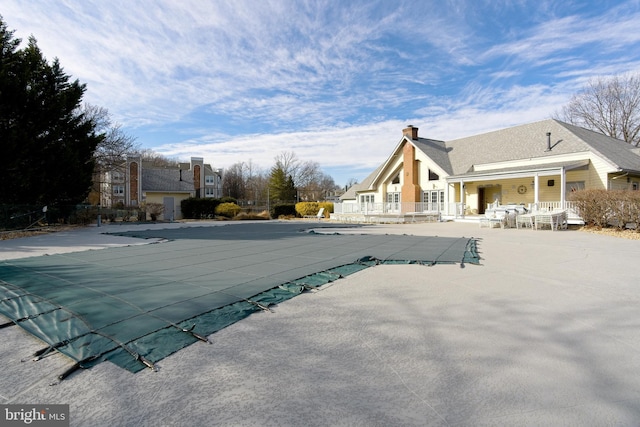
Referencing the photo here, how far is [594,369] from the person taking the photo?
2.68 metres

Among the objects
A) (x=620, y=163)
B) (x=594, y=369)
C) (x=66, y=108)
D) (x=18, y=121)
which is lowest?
(x=594, y=369)

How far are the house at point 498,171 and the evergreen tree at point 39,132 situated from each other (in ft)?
58.4

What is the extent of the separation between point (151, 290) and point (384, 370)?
3496 millimetres

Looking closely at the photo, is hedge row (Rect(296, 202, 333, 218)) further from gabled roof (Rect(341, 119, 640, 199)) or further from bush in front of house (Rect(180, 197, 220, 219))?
bush in front of house (Rect(180, 197, 220, 219))

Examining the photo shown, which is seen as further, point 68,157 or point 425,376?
point 68,157

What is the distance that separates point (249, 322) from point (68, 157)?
61.9 ft

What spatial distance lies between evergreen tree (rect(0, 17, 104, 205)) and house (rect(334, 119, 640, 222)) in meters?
17.8

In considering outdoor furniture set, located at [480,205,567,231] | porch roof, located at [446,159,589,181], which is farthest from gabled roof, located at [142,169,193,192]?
outdoor furniture set, located at [480,205,567,231]

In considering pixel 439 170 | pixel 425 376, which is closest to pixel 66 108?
pixel 425 376

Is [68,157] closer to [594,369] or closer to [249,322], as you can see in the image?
[249,322]

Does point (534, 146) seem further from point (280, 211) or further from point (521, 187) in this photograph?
point (280, 211)

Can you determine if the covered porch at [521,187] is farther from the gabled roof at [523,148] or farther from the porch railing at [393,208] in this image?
the porch railing at [393,208]

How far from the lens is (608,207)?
46.1 ft

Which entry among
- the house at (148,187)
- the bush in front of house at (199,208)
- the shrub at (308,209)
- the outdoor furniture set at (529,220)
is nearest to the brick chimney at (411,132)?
the shrub at (308,209)
